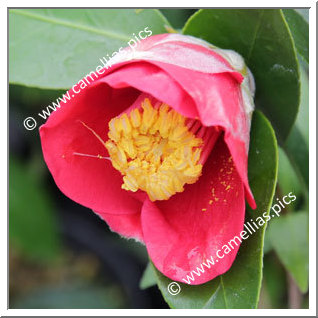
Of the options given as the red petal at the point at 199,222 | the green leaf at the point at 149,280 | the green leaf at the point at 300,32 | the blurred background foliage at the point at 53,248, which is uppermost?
the green leaf at the point at 300,32

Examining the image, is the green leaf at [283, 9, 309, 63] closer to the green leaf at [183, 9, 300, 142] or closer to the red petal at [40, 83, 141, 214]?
the green leaf at [183, 9, 300, 142]

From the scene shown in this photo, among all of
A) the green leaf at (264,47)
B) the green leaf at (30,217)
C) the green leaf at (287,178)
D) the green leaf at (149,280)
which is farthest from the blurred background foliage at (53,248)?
the green leaf at (264,47)

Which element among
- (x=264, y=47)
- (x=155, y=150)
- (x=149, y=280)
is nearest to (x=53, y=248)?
(x=149, y=280)

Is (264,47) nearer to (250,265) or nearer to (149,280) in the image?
(250,265)

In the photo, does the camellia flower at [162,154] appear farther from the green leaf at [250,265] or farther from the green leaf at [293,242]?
the green leaf at [293,242]

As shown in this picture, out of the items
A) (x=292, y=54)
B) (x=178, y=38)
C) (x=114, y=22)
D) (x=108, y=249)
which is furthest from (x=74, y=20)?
(x=108, y=249)
